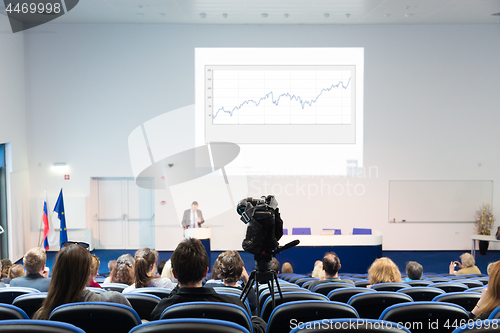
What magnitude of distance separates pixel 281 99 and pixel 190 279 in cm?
799

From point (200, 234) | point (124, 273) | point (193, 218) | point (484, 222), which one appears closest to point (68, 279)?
point (124, 273)

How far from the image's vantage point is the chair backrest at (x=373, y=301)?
113 inches

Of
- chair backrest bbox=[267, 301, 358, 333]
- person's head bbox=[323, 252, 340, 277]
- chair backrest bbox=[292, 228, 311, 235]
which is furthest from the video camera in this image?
chair backrest bbox=[292, 228, 311, 235]

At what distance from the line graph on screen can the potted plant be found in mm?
4298

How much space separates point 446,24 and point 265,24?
15.1 feet

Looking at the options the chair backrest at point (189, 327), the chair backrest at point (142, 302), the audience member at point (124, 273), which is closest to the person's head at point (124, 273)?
the audience member at point (124, 273)

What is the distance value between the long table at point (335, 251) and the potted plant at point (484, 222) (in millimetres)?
3478

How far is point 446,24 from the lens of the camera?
1005 cm

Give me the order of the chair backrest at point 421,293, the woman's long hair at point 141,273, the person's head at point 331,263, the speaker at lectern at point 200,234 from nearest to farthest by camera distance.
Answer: the chair backrest at point 421,293, the woman's long hair at point 141,273, the person's head at point 331,263, the speaker at lectern at point 200,234

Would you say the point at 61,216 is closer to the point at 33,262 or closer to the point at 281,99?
the point at 33,262

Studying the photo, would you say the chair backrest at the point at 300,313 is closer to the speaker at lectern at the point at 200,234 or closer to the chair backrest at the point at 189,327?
the chair backrest at the point at 189,327

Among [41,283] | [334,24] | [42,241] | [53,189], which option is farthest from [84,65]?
[41,283]

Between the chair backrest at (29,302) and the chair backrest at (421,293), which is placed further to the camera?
the chair backrest at (421,293)

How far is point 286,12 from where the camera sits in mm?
9031
